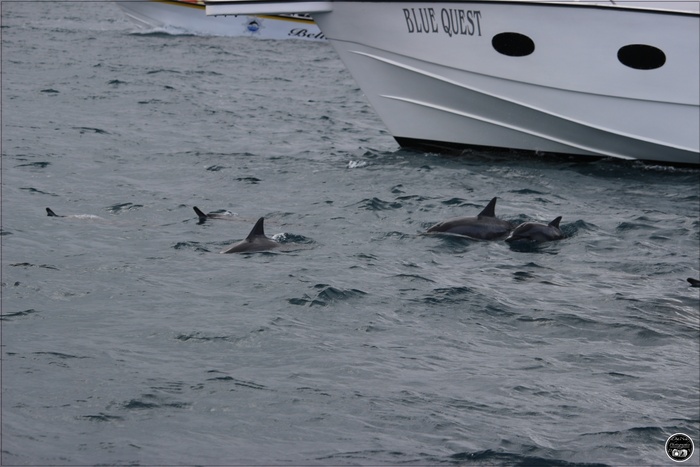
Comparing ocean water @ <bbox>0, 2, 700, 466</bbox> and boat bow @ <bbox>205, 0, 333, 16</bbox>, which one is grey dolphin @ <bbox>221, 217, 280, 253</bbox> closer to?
ocean water @ <bbox>0, 2, 700, 466</bbox>

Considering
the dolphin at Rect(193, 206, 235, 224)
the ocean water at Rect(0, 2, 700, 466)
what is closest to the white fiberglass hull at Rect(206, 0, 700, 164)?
the ocean water at Rect(0, 2, 700, 466)

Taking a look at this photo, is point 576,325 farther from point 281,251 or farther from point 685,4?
point 685,4

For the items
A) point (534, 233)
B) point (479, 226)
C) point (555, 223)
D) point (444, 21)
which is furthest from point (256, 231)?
point (444, 21)

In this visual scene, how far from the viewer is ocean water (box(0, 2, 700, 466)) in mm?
7996

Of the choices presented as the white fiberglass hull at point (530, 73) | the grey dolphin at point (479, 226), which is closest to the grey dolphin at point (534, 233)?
the grey dolphin at point (479, 226)

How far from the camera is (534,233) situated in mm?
13164

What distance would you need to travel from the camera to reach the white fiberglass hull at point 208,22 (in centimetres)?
3944

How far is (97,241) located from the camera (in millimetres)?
12742

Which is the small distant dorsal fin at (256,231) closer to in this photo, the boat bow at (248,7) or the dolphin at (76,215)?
the dolphin at (76,215)

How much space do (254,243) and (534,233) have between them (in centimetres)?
319

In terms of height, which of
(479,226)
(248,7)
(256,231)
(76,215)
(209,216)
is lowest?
(76,215)

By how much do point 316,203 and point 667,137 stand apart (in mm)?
5690

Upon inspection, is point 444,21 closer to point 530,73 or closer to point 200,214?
point 530,73

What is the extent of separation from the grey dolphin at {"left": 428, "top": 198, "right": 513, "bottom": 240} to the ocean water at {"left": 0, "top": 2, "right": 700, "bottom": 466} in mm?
171
